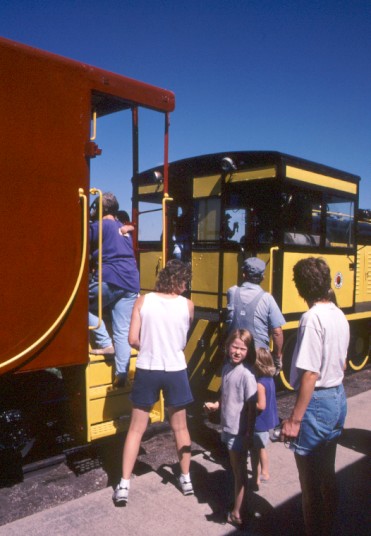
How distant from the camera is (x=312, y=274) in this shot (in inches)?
102

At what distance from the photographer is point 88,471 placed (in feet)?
12.9

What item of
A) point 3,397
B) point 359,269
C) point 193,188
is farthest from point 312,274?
point 359,269

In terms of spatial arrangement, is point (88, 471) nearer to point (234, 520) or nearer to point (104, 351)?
point (104, 351)

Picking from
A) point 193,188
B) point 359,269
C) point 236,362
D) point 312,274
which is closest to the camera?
point 312,274

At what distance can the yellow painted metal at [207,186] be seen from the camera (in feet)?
20.0

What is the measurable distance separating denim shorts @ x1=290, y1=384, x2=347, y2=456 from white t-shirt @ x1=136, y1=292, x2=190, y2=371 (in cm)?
109

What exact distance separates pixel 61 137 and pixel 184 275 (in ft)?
4.39

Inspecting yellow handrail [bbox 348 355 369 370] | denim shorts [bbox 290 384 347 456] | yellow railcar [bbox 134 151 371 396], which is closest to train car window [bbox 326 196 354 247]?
yellow railcar [bbox 134 151 371 396]

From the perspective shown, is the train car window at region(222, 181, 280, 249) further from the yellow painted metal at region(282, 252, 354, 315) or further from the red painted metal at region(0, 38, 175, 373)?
the red painted metal at region(0, 38, 175, 373)

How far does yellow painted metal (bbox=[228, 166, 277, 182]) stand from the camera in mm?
5574

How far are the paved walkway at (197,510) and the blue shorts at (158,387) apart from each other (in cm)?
67

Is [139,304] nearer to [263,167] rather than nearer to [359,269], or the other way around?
[263,167]

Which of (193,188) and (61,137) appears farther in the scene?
(193,188)

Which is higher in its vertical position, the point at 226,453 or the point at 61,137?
the point at 61,137
